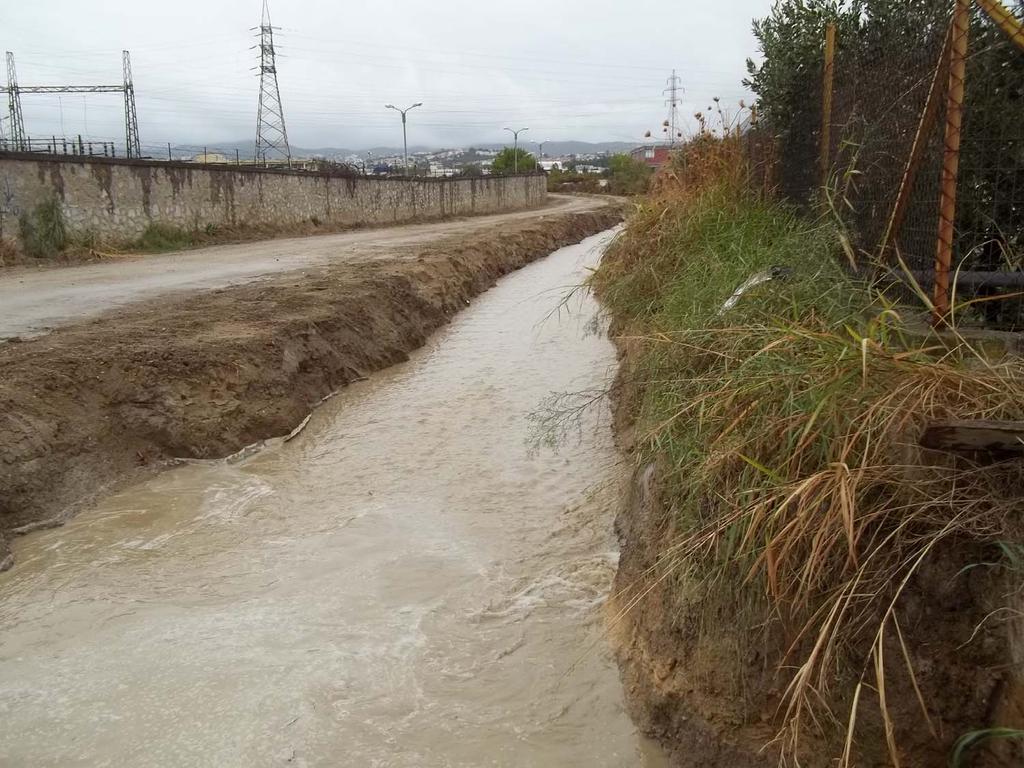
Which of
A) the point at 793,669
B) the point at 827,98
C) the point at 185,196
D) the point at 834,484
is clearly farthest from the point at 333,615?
the point at 185,196

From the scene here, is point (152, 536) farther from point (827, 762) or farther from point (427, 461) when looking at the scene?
point (827, 762)

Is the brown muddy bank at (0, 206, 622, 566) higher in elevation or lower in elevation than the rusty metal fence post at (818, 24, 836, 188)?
lower

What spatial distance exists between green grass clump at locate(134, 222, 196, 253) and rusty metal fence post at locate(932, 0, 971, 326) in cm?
1934

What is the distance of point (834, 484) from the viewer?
273 cm

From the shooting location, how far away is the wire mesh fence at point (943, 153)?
152 inches

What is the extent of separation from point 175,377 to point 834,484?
6.95 meters

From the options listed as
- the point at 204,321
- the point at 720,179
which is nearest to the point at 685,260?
the point at 720,179

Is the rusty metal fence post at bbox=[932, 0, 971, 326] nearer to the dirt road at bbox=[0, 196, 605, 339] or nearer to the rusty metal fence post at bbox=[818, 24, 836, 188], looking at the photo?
the rusty metal fence post at bbox=[818, 24, 836, 188]

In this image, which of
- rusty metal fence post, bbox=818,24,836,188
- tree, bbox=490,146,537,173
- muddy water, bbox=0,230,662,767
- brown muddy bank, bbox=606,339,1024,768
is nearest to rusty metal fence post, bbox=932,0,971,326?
brown muddy bank, bbox=606,339,1024,768

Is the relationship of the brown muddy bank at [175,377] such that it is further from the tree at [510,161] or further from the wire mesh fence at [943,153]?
the tree at [510,161]

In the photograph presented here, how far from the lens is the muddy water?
386cm

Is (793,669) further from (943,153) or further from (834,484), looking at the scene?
(943,153)

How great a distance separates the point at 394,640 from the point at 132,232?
18.4 m

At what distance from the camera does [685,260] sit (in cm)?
704
